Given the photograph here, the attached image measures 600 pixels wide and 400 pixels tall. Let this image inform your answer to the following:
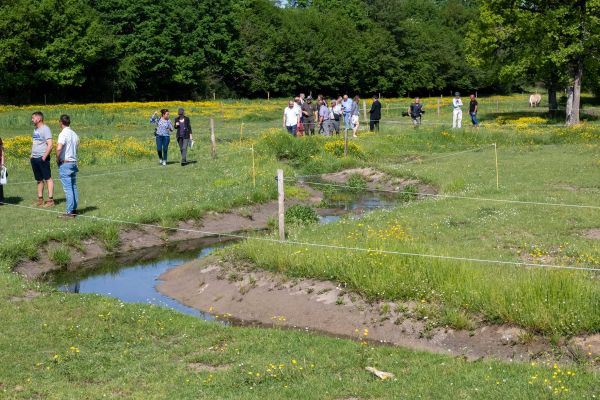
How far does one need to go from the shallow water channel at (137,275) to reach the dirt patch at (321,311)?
1.03 ft

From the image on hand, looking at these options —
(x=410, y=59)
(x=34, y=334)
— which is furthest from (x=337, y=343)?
(x=410, y=59)

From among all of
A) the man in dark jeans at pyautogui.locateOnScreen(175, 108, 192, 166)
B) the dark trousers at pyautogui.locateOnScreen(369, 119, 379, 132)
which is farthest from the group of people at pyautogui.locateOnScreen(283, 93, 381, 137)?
the man in dark jeans at pyautogui.locateOnScreen(175, 108, 192, 166)

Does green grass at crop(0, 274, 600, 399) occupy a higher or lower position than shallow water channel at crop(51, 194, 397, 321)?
higher

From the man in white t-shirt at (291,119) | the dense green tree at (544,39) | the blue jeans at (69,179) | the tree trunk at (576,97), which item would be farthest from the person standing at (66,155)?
the dense green tree at (544,39)

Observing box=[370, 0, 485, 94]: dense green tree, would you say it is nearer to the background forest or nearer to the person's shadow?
the background forest

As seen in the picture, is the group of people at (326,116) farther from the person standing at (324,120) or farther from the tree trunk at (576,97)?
the tree trunk at (576,97)

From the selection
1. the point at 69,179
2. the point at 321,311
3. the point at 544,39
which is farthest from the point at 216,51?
the point at 321,311

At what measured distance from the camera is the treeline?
75.0 m

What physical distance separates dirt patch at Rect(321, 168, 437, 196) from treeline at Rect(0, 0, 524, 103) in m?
43.6

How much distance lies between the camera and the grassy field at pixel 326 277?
28.3ft

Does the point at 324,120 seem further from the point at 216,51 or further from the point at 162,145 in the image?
the point at 216,51

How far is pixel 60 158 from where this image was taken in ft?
58.2

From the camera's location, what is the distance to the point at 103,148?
31656mm

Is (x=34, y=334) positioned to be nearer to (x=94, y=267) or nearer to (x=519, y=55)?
(x=94, y=267)
